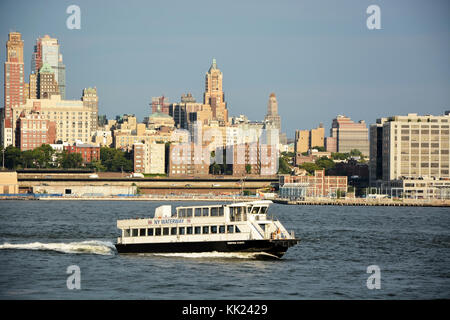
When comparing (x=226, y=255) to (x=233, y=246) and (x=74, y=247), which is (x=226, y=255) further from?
(x=74, y=247)

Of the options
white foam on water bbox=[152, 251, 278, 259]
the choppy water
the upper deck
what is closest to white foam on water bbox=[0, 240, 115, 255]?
the choppy water

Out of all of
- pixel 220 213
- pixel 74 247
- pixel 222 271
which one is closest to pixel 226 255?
pixel 220 213

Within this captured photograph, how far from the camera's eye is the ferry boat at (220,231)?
198ft

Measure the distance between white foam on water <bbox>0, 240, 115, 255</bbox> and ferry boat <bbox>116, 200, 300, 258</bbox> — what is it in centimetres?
522

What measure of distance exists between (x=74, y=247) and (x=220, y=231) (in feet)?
46.8

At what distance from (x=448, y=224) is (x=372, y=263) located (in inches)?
2240

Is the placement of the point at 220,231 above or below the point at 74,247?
above

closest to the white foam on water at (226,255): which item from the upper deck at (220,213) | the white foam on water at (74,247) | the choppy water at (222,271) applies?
the choppy water at (222,271)

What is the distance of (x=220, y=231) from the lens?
61.0 meters

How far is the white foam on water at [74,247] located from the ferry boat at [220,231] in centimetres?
522

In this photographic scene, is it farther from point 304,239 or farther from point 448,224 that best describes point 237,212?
point 448,224

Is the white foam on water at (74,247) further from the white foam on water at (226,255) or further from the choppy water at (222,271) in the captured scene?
the white foam on water at (226,255)

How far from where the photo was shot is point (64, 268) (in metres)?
58.3

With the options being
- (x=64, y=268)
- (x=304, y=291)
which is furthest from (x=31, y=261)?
(x=304, y=291)
